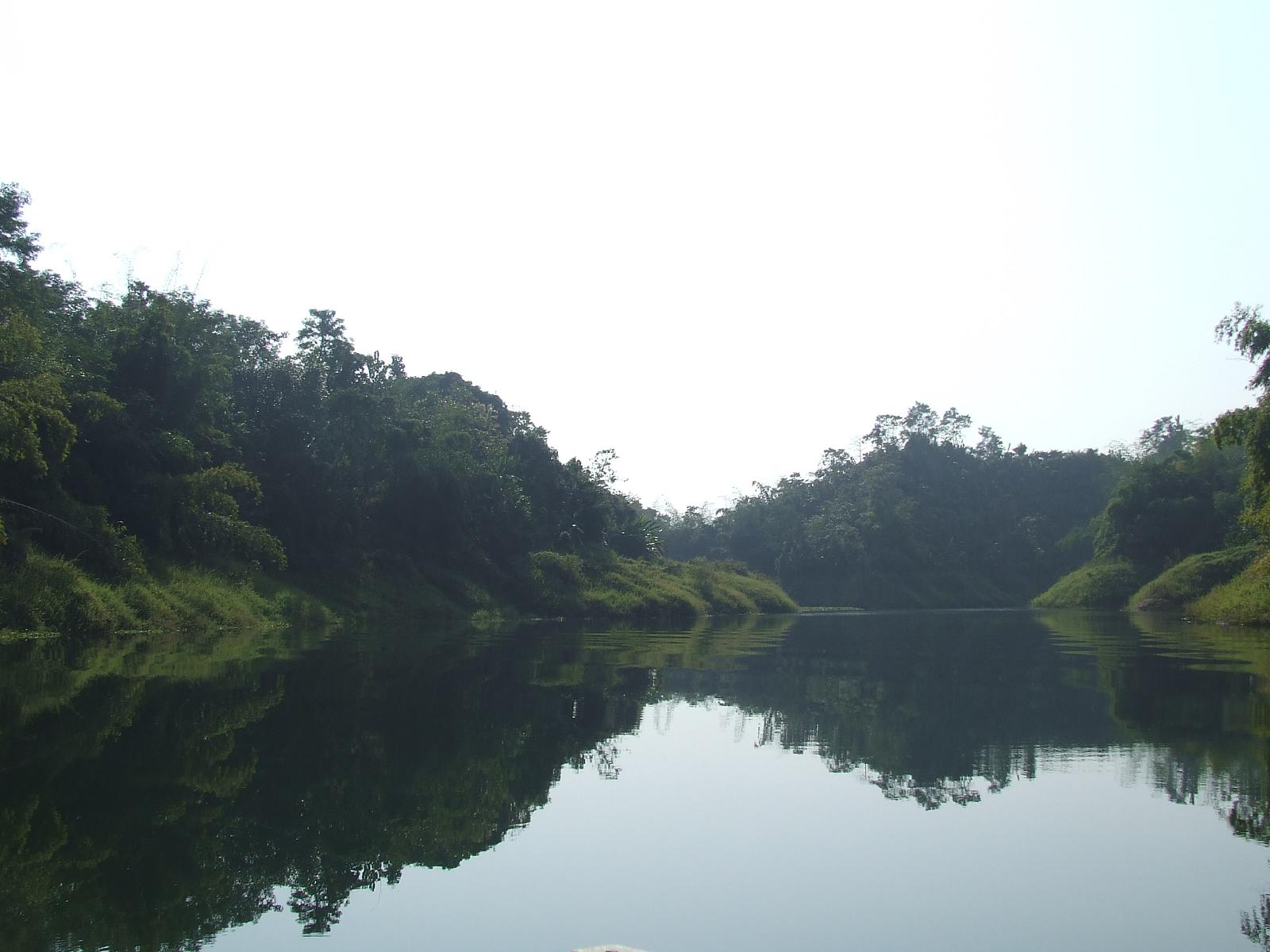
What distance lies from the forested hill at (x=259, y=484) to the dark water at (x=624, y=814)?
10.3 m

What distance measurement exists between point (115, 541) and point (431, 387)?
131 feet

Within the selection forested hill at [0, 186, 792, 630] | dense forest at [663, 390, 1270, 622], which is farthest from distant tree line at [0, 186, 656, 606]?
dense forest at [663, 390, 1270, 622]

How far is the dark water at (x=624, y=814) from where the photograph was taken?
18.1 feet

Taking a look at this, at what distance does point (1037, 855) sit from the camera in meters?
6.91

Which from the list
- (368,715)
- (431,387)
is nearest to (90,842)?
(368,715)

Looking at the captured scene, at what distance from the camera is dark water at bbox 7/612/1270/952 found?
5.53 metres

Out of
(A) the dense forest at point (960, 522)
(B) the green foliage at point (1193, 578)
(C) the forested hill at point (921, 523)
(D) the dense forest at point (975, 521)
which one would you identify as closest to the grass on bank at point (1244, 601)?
(B) the green foliage at point (1193, 578)

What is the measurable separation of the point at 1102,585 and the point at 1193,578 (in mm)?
16272

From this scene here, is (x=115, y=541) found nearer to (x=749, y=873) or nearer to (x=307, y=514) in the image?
(x=307, y=514)

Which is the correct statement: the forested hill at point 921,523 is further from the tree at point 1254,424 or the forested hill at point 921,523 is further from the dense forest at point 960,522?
the tree at point 1254,424

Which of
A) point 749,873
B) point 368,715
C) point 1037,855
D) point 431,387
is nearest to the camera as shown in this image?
point 749,873

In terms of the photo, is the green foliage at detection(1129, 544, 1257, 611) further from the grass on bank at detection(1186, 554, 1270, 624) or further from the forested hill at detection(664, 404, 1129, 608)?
the forested hill at detection(664, 404, 1129, 608)

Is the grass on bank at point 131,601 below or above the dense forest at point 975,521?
below

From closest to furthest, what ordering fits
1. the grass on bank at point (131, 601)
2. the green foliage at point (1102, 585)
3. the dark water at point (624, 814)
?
the dark water at point (624, 814), the grass on bank at point (131, 601), the green foliage at point (1102, 585)
